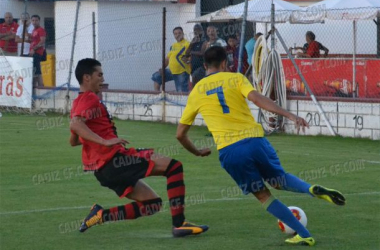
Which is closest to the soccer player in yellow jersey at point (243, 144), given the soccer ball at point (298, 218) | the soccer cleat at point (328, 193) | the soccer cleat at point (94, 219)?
the soccer cleat at point (328, 193)

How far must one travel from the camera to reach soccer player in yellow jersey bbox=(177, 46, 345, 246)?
798cm

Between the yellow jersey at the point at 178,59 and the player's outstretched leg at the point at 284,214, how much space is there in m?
13.2

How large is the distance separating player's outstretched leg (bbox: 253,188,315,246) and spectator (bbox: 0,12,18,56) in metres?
18.2

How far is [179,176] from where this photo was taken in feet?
28.3

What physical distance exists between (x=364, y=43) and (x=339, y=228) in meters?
15.5

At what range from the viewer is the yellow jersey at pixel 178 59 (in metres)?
21.1

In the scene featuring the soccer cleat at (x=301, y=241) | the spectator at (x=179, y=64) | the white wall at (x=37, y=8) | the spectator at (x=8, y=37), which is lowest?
the soccer cleat at (x=301, y=241)

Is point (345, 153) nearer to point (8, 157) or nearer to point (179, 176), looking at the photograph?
point (8, 157)

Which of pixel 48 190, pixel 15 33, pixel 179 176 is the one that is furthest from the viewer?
pixel 15 33

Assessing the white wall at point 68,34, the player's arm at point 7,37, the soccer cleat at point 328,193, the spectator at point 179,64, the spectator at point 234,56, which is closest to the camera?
the soccer cleat at point 328,193

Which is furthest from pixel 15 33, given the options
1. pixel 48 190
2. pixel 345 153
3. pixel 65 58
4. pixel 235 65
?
pixel 48 190

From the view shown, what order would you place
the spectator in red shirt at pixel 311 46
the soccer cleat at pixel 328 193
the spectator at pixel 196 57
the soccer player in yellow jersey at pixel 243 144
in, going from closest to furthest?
the soccer cleat at pixel 328 193 → the soccer player in yellow jersey at pixel 243 144 → the spectator at pixel 196 57 → the spectator in red shirt at pixel 311 46

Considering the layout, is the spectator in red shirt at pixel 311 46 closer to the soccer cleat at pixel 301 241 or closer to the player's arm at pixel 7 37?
the player's arm at pixel 7 37

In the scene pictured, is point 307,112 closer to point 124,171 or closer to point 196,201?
point 196,201
